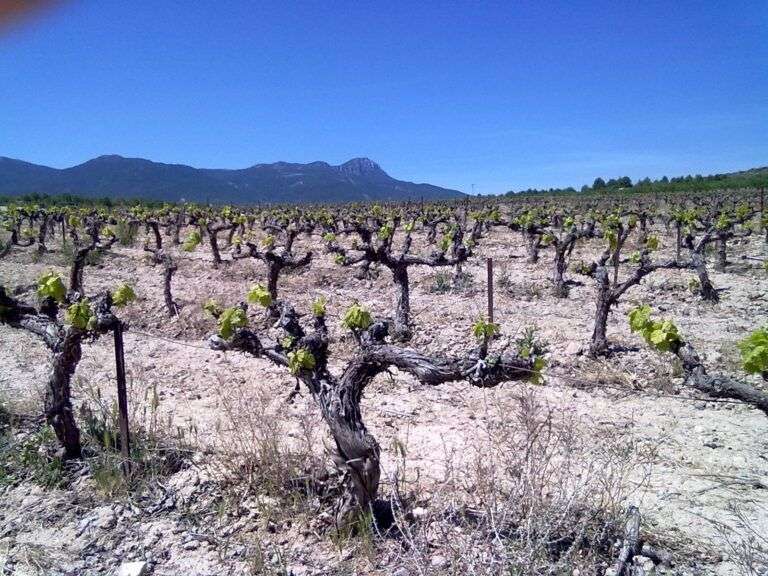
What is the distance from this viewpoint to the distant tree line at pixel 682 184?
4956cm

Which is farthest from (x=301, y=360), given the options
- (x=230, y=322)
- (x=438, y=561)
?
(x=438, y=561)

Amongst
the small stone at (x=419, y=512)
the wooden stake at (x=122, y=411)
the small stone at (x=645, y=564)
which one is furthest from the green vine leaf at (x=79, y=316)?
the small stone at (x=645, y=564)

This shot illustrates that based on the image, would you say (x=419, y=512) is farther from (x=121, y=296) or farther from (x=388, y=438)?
(x=121, y=296)

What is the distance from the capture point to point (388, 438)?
16.4 ft

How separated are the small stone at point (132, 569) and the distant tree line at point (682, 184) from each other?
5117cm

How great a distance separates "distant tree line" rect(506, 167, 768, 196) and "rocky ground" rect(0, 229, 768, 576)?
1789 inches

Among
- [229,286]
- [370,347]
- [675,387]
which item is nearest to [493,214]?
[229,286]

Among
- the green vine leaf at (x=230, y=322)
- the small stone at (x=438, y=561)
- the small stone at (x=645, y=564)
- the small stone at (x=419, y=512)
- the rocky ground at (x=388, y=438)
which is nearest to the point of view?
the small stone at (x=438, y=561)

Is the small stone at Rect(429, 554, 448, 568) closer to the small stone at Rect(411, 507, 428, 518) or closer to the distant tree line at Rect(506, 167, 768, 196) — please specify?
the small stone at Rect(411, 507, 428, 518)

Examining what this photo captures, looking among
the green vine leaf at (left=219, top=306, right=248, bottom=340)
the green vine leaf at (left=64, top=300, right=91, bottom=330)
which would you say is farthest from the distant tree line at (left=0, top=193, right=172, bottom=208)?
the green vine leaf at (left=219, top=306, right=248, bottom=340)

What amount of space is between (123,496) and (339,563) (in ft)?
5.71

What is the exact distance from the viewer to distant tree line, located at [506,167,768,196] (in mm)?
49562

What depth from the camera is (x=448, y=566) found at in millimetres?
3027

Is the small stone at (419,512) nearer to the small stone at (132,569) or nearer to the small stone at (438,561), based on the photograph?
the small stone at (438,561)
